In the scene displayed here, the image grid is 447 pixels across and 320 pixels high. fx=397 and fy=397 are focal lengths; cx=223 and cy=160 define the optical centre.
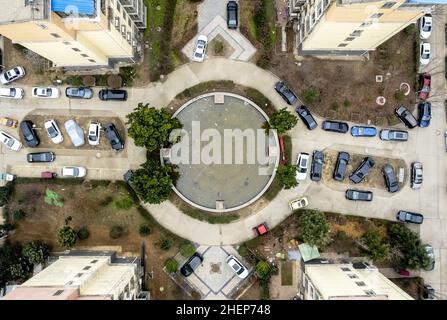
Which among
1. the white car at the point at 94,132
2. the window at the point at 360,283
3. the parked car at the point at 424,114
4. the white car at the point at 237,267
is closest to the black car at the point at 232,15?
the white car at the point at 94,132

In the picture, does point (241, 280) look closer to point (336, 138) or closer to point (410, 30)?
point (336, 138)

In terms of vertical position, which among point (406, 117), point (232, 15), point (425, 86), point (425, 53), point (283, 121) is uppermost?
point (232, 15)

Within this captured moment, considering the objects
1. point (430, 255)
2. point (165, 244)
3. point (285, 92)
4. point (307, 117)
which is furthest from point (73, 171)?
point (430, 255)

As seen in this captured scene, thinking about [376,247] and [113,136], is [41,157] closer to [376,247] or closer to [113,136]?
[113,136]

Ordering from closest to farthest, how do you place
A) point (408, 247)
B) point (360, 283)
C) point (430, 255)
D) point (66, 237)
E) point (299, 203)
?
1. point (360, 283)
2. point (66, 237)
3. point (408, 247)
4. point (430, 255)
5. point (299, 203)

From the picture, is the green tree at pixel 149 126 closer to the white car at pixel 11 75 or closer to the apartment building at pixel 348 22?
the white car at pixel 11 75

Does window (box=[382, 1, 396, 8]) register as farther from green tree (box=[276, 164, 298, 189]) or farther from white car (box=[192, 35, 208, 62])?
white car (box=[192, 35, 208, 62])
